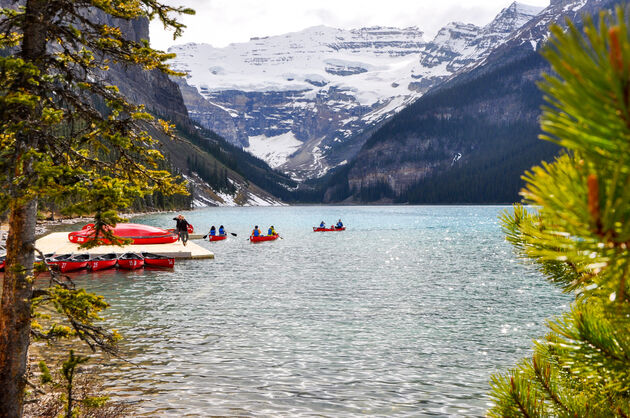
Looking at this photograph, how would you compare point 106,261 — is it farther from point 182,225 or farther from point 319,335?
point 319,335

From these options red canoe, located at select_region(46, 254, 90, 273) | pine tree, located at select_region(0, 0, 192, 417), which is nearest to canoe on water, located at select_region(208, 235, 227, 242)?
red canoe, located at select_region(46, 254, 90, 273)

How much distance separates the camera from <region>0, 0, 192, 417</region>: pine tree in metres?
6.91

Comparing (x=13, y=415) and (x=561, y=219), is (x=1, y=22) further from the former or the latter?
(x=561, y=219)

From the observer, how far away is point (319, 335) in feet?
57.6

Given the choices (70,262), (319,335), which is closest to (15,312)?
(319,335)

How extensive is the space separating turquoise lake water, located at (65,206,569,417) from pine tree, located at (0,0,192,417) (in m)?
4.29

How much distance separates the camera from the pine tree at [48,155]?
691 cm

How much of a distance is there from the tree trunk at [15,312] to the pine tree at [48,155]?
0.01 m

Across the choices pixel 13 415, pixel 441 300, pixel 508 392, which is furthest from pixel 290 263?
pixel 508 392

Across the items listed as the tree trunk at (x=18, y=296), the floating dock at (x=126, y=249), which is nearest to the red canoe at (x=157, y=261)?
the floating dock at (x=126, y=249)

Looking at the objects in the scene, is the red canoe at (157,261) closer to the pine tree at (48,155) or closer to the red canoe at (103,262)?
the red canoe at (103,262)

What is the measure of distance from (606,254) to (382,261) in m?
40.3

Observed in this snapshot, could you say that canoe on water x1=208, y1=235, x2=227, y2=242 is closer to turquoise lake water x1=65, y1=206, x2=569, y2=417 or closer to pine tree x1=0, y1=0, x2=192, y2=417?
turquoise lake water x1=65, y1=206, x2=569, y2=417

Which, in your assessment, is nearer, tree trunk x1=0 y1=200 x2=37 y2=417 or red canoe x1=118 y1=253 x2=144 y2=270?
tree trunk x1=0 y1=200 x2=37 y2=417
